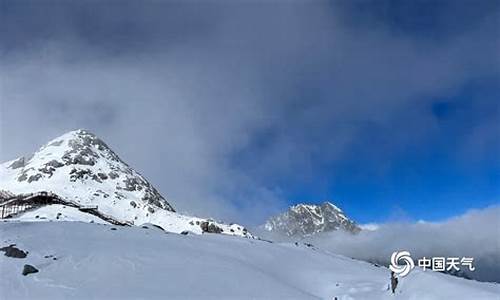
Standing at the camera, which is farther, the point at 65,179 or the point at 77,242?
the point at 65,179

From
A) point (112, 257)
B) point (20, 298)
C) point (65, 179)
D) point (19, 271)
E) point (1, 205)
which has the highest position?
point (65, 179)

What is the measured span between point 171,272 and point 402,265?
1184 centimetres

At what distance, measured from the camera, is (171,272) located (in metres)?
19.8

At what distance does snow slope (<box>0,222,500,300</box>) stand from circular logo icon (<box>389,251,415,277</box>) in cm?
46

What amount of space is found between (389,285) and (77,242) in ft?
50.8

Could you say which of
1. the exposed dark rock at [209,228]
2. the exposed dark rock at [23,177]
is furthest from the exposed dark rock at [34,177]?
the exposed dark rock at [209,228]

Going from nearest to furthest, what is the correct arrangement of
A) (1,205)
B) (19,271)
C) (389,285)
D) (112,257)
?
(19,271) → (112,257) → (389,285) → (1,205)

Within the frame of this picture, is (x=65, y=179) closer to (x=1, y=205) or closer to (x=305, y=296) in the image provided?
(x=1, y=205)

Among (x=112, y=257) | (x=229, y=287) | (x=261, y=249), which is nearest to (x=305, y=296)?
(x=229, y=287)

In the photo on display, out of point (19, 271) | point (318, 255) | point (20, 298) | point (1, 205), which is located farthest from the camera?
point (1, 205)

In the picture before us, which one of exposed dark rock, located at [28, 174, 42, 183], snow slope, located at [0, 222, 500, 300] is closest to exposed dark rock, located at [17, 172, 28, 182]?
exposed dark rock, located at [28, 174, 42, 183]

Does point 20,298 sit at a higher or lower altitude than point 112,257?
lower

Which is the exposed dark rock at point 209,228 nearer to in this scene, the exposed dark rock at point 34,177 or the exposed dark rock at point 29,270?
the exposed dark rock at point 29,270

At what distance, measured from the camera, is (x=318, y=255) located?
101 feet
